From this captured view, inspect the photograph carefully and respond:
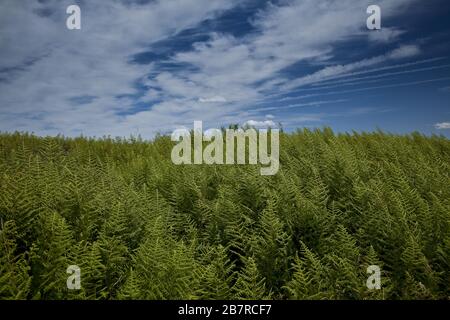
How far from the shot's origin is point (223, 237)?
5918mm

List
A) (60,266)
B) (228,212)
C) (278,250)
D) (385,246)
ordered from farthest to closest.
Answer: (228,212)
(385,246)
(278,250)
(60,266)

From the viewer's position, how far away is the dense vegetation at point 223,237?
3.97 m

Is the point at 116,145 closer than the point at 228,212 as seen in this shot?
No

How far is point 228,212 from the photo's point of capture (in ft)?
20.0

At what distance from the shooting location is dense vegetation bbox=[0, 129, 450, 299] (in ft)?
13.0

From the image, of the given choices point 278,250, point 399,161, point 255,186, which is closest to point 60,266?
point 278,250

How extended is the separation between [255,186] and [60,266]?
3.78 meters

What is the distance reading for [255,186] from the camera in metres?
6.83

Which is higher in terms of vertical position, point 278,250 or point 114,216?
point 114,216
